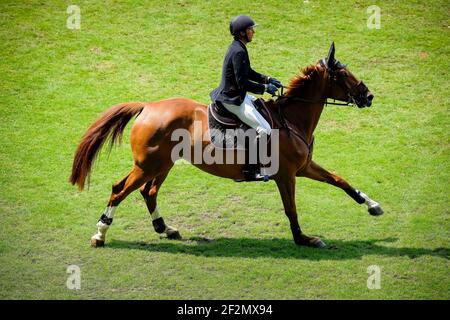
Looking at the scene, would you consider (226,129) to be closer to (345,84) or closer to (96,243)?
(345,84)

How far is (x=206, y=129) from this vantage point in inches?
418

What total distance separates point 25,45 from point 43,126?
340cm

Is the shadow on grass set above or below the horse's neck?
below

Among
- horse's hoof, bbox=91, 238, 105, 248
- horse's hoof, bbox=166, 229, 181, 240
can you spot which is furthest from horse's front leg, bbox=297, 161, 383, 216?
horse's hoof, bbox=91, 238, 105, 248

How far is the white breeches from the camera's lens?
33.9 feet

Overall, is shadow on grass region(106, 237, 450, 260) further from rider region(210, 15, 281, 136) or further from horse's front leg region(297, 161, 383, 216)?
rider region(210, 15, 281, 136)

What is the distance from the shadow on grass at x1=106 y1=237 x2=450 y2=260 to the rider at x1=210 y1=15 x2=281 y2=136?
6.06 ft

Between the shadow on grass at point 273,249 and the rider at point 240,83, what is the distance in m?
1.85

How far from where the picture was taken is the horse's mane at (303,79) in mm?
10719

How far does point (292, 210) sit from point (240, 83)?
7.02ft

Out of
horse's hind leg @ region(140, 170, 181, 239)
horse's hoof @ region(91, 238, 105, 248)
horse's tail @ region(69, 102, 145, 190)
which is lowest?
horse's hoof @ region(91, 238, 105, 248)

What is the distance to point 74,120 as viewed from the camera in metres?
14.7

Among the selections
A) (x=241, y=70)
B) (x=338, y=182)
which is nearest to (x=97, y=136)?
(x=241, y=70)
